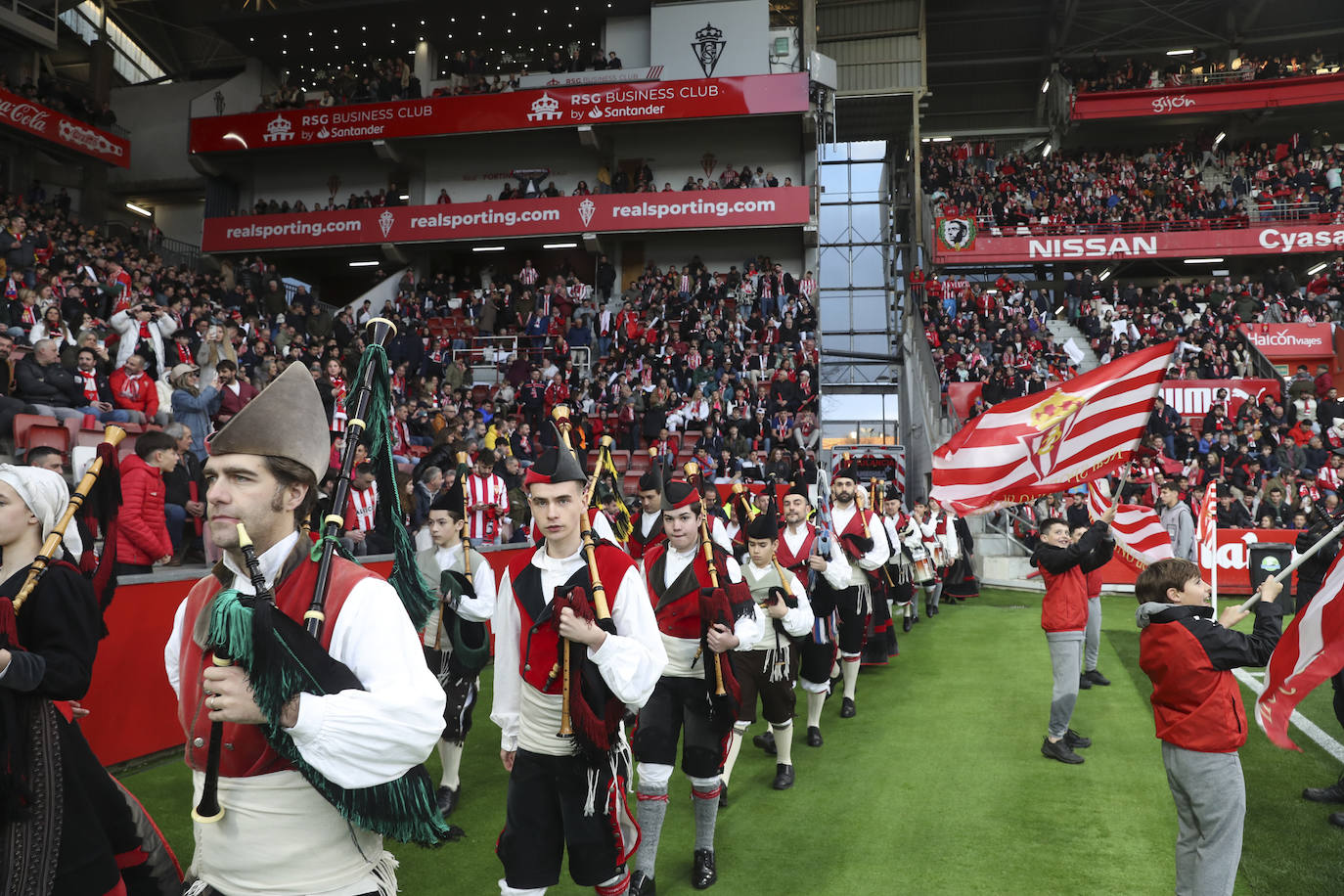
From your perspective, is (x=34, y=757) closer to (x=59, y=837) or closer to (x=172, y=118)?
(x=59, y=837)

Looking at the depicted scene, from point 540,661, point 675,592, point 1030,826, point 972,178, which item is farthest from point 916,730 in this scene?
point 972,178

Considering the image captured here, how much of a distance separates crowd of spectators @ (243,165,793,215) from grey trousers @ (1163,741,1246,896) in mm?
25484

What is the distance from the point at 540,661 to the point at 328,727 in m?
1.81

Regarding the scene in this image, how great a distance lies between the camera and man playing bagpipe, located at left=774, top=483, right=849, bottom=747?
7535 millimetres

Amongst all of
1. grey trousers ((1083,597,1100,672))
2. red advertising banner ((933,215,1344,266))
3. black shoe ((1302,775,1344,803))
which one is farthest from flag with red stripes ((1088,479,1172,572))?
red advertising banner ((933,215,1344,266))

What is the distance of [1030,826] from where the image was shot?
233 inches

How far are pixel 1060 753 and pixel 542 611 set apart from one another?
17.2 feet

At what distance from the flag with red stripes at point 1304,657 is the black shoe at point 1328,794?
2.62 m

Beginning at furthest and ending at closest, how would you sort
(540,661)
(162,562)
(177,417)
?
1. (177,417)
2. (162,562)
3. (540,661)

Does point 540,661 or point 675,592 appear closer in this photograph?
point 540,661

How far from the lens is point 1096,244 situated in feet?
105

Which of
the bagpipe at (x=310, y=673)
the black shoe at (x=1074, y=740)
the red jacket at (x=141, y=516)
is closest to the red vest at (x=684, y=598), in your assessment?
the bagpipe at (x=310, y=673)

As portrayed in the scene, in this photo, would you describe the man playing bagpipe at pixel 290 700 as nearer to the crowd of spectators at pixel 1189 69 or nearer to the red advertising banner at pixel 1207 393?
the red advertising banner at pixel 1207 393

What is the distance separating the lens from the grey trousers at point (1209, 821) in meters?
4.20
